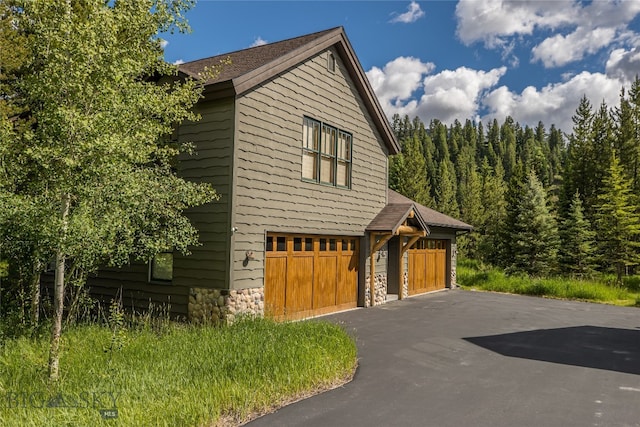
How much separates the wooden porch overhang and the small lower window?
648cm

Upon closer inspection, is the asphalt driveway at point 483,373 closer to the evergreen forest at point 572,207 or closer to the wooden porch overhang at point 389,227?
the wooden porch overhang at point 389,227

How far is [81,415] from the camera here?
4.52 m

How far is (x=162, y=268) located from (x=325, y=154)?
5451 mm

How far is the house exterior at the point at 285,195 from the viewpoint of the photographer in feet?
31.7

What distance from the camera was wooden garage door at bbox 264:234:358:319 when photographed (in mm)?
10938

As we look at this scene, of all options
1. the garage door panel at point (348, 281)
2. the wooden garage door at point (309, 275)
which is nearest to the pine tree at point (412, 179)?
the garage door panel at point (348, 281)

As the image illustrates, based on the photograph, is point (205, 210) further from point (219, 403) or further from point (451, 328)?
point (451, 328)

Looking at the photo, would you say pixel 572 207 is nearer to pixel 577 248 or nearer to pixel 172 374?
pixel 577 248

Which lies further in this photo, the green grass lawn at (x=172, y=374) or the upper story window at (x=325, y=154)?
the upper story window at (x=325, y=154)

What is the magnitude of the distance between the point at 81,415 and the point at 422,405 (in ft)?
13.3

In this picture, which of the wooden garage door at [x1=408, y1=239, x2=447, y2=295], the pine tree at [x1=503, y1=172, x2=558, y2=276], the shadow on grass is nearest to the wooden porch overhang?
the wooden garage door at [x1=408, y1=239, x2=447, y2=295]

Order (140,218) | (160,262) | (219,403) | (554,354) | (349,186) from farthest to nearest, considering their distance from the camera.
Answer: (349,186), (160,262), (554,354), (140,218), (219,403)

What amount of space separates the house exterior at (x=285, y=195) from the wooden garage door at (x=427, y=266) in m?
1.83

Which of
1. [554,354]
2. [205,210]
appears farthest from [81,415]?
[554,354]
